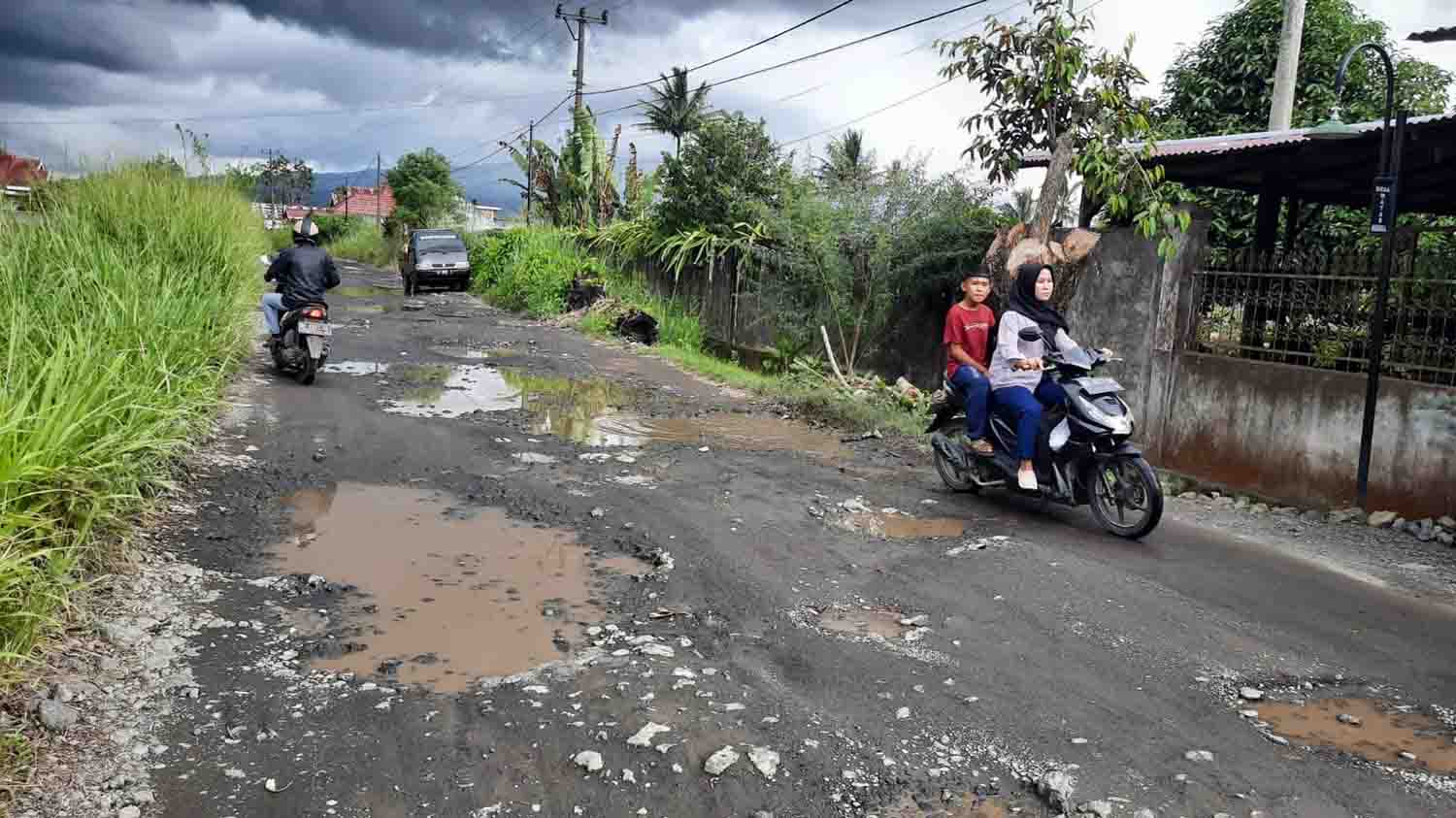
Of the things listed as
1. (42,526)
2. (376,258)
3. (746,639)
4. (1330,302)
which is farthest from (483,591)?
(376,258)

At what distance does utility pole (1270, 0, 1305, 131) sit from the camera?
12.8 m

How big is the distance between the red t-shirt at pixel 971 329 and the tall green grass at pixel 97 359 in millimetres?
5021

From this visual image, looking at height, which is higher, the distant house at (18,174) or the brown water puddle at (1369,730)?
the distant house at (18,174)

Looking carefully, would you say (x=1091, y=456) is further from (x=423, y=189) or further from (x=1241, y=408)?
(x=423, y=189)

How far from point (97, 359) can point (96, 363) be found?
164 mm

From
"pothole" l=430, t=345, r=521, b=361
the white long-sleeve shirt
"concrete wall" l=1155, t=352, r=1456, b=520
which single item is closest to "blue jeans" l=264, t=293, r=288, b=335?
"pothole" l=430, t=345, r=521, b=361

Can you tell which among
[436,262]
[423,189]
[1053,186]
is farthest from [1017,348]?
[423,189]

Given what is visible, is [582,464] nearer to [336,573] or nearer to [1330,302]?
[336,573]

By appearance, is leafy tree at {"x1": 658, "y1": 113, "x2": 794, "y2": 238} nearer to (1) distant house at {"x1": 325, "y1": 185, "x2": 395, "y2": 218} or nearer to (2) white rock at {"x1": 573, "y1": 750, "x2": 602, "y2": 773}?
(2) white rock at {"x1": 573, "y1": 750, "x2": 602, "y2": 773}

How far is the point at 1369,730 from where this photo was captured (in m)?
3.86

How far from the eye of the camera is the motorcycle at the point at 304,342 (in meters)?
10.9

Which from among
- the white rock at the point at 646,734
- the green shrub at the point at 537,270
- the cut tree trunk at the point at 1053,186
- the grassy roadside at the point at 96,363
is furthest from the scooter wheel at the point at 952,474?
the green shrub at the point at 537,270

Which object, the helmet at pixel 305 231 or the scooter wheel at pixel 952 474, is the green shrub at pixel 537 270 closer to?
the helmet at pixel 305 231

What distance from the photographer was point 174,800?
10.1 ft
